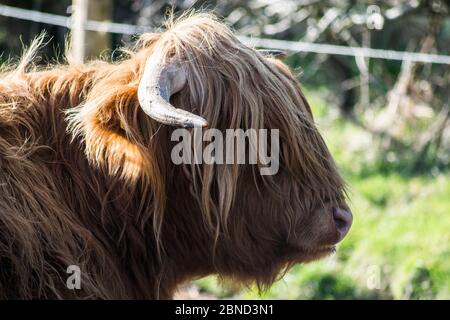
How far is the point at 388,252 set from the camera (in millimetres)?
5516

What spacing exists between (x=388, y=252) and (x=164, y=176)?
2947 millimetres

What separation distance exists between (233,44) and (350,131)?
576cm

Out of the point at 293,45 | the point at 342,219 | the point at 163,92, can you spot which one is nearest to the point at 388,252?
the point at 293,45

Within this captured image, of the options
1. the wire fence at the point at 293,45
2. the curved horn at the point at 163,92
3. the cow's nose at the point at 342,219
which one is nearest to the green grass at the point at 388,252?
the wire fence at the point at 293,45

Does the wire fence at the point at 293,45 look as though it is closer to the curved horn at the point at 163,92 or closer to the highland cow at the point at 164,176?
the highland cow at the point at 164,176

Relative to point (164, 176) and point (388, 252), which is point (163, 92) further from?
point (388, 252)

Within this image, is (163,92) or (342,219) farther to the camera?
(342,219)

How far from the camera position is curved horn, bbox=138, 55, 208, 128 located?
2652 millimetres

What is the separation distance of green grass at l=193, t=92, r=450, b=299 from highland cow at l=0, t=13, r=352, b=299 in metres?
1.24

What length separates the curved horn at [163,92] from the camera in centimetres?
265

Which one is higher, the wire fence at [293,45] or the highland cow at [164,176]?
the wire fence at [293,45]
